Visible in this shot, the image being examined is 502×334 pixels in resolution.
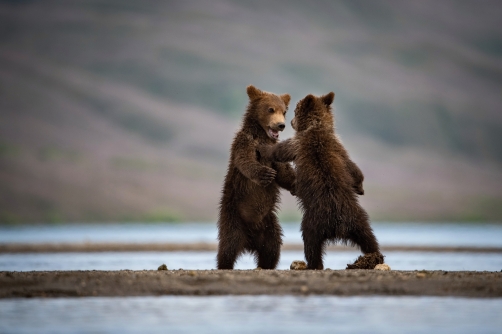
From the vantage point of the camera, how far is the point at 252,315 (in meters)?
6.99

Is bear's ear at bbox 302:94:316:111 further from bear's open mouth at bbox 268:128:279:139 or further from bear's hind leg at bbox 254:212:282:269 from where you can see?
bear's hind leg at bbox 254:212:282:269

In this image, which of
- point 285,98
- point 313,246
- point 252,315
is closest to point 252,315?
point 252,315

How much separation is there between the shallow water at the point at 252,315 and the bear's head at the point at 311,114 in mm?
3456

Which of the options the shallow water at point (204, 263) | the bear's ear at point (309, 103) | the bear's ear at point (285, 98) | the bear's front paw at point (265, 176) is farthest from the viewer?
the shallow water at point (204, 263)

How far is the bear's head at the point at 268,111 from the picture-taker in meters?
11.2

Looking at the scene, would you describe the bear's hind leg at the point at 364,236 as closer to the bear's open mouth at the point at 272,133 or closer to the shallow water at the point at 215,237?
the bear's open mouth at the point at 272,133

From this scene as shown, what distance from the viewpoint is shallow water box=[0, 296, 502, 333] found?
252 inches

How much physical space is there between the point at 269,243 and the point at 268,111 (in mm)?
1836

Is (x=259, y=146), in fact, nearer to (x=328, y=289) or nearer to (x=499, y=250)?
(x=328, y=289)

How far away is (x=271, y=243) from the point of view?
1124 centimetres

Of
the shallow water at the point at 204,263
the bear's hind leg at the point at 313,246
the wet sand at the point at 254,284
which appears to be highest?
the shallow water at the point at 204,263

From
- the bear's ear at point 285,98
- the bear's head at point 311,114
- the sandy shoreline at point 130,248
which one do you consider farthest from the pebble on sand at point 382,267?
the sandy shoreline at point 130,248

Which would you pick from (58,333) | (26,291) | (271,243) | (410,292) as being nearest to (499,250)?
(271,243)

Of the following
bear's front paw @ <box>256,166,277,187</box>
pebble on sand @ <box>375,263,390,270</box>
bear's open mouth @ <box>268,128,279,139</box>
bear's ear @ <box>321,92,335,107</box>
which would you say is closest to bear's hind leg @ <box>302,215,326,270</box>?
pebble on sand @ <box>375,263,390,270</box>
